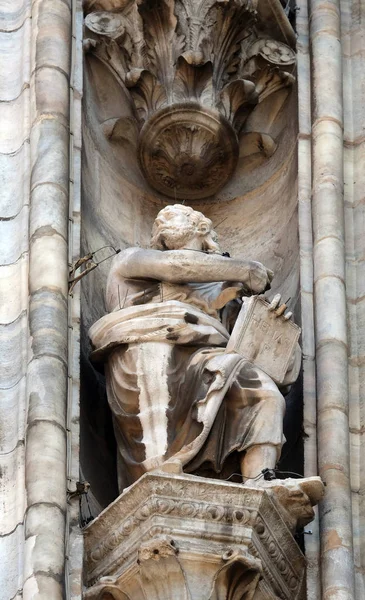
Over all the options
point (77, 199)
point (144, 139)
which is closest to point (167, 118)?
point (144, 139)

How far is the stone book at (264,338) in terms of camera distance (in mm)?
12297

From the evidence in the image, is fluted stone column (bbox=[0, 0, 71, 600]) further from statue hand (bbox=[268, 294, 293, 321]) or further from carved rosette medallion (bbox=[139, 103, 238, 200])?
statue hand (bbox=[268, 294, 293, 321])

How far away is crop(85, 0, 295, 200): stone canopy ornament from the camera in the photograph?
45.2 ft

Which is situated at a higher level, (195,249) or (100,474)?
(195,249)

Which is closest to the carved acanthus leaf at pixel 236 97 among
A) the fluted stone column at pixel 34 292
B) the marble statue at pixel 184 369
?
the fluted stone column at pixel 34 292

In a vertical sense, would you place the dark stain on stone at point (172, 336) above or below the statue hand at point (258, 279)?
below

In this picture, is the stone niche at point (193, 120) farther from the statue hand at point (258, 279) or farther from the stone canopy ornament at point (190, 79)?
the statue hand at point (258, 279)

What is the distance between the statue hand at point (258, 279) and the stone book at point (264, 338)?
203 mm

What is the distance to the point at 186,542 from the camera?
1150cm

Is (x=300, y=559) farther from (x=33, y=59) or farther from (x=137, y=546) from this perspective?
(x=33, y=59)

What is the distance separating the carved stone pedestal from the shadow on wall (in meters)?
1.21

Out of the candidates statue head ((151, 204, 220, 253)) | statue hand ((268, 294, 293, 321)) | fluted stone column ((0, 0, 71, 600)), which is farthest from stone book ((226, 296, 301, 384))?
fluted stone column ((0, 0, 71, 600))

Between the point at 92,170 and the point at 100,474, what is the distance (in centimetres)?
181

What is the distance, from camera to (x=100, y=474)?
12.5m
